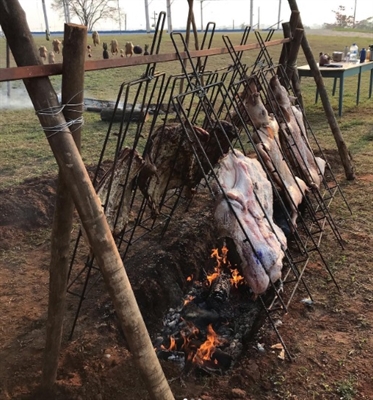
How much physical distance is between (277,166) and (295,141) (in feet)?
3.72

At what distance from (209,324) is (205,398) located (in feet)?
3.22

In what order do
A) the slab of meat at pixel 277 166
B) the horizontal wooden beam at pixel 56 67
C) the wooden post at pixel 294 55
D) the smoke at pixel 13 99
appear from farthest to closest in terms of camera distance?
the smoke at pixel 13 99
the wooden post at pixel 294 55
the slab of meat at pixel 277 166
the horizontal wooden beam at pixel 56 67

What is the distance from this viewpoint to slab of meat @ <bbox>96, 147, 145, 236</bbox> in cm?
395

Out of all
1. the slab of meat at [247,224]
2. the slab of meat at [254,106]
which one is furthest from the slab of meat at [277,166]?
the slab of meat at [247,224]

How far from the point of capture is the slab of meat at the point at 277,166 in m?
5.06

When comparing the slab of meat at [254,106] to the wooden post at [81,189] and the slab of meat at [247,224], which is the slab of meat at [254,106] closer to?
the slab of meat at [247,224]

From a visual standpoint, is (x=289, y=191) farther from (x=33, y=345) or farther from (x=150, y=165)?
(x=33, y=345)

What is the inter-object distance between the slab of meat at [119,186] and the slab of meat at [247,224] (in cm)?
81

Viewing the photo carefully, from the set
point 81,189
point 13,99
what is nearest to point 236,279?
point 81,189

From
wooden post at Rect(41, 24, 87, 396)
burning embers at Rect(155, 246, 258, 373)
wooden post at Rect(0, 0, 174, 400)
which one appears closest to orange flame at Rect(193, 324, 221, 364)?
burning embers at Rect(155, 246, 258, 373)

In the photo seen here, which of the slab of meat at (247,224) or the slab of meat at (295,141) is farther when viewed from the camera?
the slab of meat at (295,141)

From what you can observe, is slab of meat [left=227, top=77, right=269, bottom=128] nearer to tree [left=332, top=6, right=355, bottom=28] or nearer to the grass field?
the grass field

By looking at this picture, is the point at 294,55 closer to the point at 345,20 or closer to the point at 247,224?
the point at 247,224

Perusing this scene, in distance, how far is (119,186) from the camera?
411 centimetres
